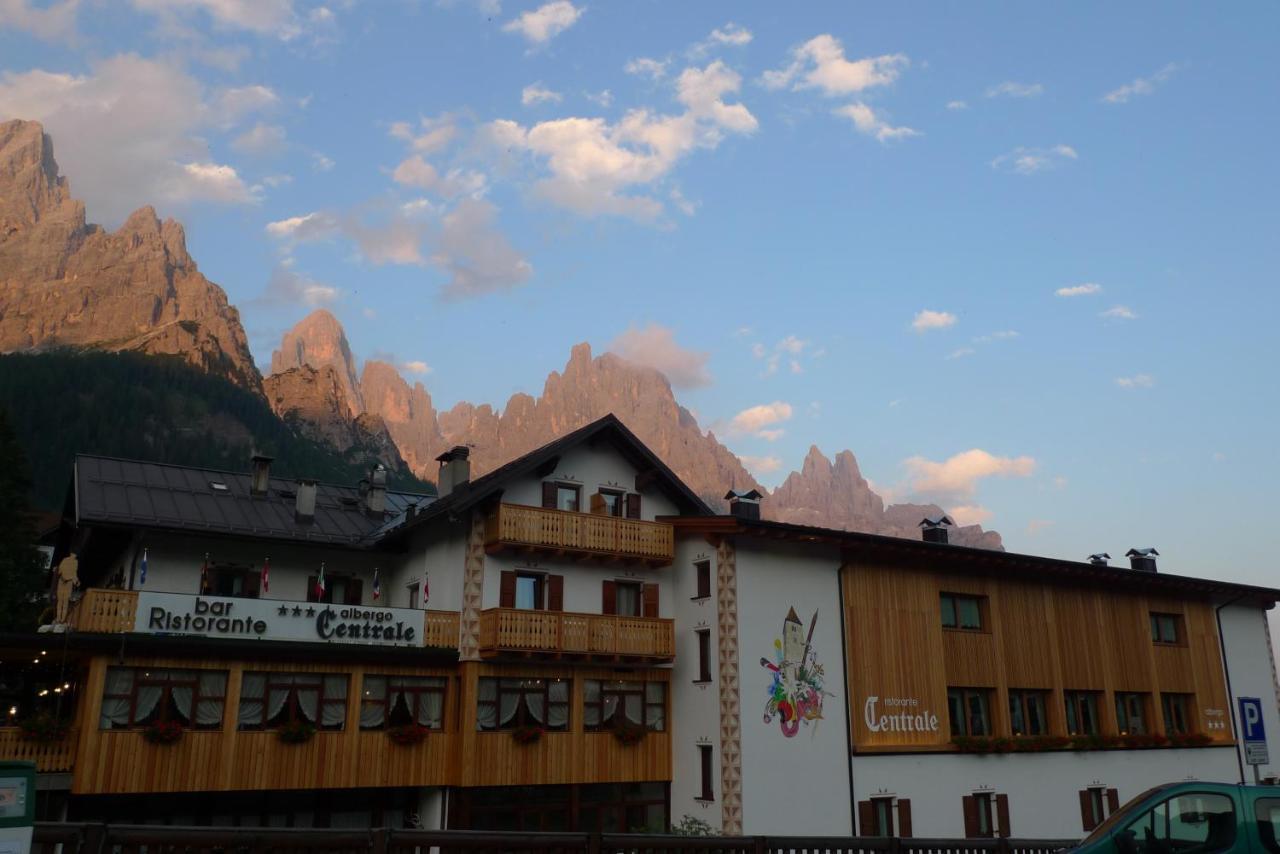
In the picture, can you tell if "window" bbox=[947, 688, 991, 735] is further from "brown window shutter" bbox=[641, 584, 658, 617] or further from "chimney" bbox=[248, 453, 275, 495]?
"chimney" bbox=[248, 453, 275, 495]

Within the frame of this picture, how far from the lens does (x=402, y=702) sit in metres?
29.2

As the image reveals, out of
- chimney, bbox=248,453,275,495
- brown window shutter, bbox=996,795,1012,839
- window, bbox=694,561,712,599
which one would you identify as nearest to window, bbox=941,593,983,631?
brown window shutter, bbox=996,795,1012,839

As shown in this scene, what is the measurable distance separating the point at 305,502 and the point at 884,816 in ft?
70.6

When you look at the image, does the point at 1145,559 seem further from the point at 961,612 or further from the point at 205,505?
the point at 205,505

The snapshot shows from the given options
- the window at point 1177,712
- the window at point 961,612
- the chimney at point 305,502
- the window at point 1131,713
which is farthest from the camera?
the window at point 1177,712

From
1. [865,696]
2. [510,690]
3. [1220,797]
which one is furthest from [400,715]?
[1220,797]

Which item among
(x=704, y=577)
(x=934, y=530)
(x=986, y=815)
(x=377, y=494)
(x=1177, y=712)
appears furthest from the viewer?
(x=1177, y=712)

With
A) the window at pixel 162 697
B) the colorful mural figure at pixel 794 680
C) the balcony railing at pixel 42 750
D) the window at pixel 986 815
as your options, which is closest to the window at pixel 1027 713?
the window at pixel 986 815

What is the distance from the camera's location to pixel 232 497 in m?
34.5

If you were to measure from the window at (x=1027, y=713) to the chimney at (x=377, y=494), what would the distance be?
78.3 ft

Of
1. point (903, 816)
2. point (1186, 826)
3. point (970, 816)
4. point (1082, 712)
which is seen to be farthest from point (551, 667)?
point (1186, 826)

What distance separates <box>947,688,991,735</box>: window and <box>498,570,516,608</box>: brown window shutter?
599 inches

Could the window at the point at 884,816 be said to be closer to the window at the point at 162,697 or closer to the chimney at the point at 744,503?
the chimney at the point at 744,503

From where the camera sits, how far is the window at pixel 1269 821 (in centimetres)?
1161
